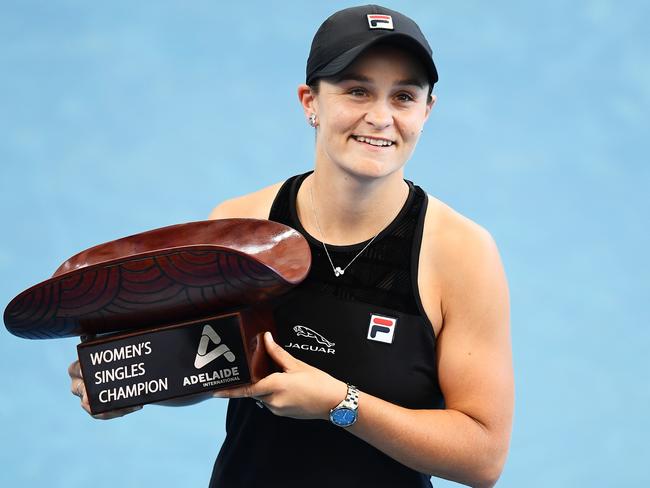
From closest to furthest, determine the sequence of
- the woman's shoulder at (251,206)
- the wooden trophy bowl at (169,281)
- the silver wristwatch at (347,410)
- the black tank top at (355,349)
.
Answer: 1. the wooden trophy bowl at (169,281)
2. the silver wristwatch at (347,410)
3. the black tank top at (355,349)
4. the woman's shoulder at (251,206)

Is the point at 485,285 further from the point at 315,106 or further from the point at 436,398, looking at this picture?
the point at 315,106

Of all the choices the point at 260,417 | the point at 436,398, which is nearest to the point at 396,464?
the point at 436,398

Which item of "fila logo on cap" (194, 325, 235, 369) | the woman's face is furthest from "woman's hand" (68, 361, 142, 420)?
the woman's face

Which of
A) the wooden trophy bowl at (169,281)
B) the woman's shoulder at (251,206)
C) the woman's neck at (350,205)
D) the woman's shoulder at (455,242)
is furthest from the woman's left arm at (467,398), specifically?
the woman's shoulder at (251,206)

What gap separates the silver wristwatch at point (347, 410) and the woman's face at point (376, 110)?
361 millimetres

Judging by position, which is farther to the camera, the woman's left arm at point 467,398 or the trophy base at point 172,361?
the woman's left arm at point 467,398

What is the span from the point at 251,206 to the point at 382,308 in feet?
1.14

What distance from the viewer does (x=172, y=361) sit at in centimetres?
170

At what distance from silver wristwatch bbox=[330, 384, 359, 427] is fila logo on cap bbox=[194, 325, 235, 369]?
19cm

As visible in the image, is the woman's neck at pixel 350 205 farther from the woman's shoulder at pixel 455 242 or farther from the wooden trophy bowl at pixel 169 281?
the wooden trophy bowl at pixel 169 281

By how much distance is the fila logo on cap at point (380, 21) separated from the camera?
179cm

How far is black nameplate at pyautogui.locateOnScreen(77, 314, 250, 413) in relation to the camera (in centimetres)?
169

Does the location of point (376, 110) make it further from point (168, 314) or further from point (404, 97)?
point (168, 314)

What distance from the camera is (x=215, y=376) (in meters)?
1.69
